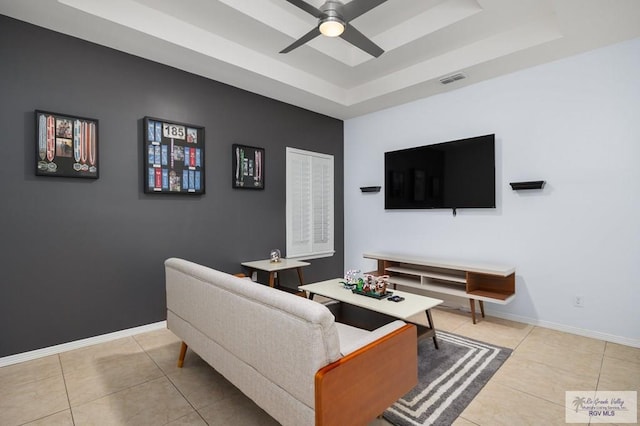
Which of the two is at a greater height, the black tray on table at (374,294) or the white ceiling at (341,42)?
the white ceiling at (341,42)

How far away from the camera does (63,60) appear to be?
8.83ft

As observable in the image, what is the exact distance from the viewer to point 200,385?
85.2 inches

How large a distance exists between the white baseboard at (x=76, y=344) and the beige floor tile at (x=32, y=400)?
0.38m

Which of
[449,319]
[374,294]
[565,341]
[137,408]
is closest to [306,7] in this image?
[374,294]

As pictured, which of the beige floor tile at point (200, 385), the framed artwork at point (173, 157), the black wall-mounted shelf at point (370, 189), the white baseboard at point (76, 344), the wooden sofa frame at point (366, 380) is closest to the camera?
the wooden sofa frame at point (366, 380)

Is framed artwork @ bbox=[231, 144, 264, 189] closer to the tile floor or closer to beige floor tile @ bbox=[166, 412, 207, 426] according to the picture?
the tile floor

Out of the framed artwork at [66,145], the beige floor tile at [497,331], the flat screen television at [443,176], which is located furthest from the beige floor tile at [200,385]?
the flat screen television at [443,176]

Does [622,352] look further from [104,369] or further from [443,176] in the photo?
[104,369]

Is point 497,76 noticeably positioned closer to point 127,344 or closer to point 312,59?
point 312,59

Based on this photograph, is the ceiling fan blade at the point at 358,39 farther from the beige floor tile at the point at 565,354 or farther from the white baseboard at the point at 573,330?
the white baseboard at the point at 573,330

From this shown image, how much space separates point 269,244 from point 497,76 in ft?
11.2

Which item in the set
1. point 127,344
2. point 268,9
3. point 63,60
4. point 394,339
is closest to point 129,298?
point 127,344

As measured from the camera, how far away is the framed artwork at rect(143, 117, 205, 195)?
311 cm

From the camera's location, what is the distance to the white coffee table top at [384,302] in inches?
92.0
